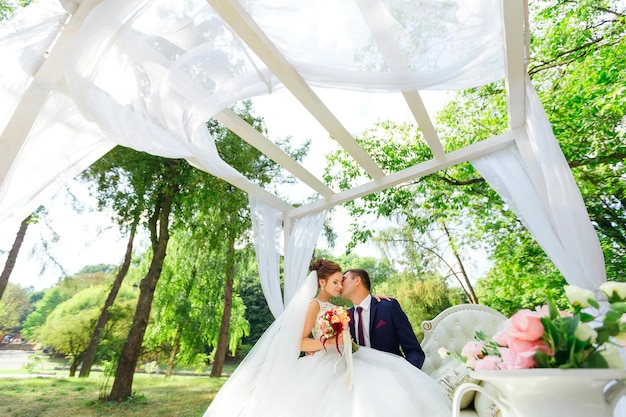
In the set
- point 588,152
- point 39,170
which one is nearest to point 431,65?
point 39,170

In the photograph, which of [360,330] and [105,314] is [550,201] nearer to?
[360,330]

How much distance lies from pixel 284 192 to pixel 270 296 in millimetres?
3030

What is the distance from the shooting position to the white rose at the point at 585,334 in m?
0.59

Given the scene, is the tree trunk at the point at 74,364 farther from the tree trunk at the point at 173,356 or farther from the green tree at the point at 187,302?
the tree trunk at the point at 173,356

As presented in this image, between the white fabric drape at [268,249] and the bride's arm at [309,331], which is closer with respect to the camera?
the bride's arm at [309,331]

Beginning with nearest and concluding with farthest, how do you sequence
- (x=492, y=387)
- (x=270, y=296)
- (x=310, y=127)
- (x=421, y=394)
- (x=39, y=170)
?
1. (x=492, y=387)
2. (x=421, y=394)
3. (x=39, y=170)
4. (x=310, y=127)
5. (x=270, y=296)

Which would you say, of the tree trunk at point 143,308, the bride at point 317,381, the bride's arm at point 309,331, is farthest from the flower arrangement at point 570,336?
the tree trunk at point 143,308

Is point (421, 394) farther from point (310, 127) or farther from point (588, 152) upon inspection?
point (588, 152)

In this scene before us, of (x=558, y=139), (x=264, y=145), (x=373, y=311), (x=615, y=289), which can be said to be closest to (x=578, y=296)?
(x=615, y=289)

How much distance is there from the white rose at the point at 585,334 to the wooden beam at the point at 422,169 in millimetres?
2509

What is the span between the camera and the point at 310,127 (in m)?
3.18

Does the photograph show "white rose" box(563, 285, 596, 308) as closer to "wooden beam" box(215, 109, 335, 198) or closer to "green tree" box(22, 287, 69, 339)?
"wooden beam" box(215, 109, 335, 198)

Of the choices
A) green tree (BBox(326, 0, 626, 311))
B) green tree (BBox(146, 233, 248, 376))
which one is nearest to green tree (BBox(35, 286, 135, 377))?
green tree (BBox(146, 233, 248, 376))

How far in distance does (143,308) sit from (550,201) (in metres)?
5.28
